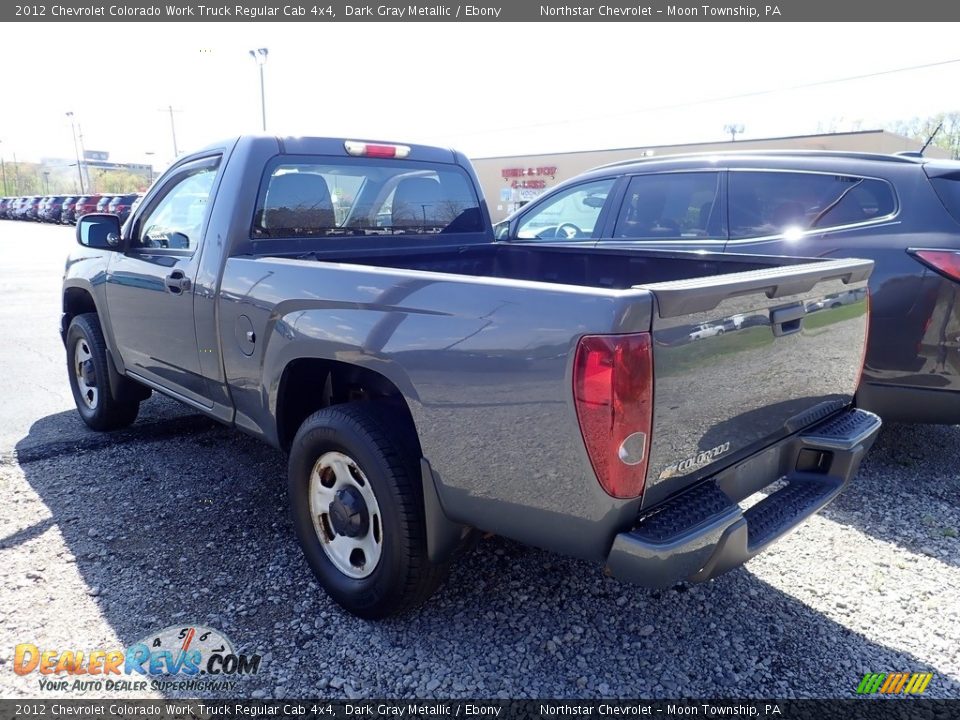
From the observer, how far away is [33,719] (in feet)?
7.54

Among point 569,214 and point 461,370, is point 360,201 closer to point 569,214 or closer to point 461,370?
point 461,370

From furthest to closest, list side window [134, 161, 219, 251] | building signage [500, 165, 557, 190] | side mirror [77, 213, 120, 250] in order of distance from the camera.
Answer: building signage [500, 165, 557, 190] → side mirror [77, 213, 120, 250] → side window [134, 161, 219, 251]

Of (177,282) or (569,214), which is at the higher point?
(569,214)

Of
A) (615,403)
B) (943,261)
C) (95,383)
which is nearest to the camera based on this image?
(615,403)

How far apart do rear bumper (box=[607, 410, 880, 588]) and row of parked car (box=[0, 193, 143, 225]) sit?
29.6 m

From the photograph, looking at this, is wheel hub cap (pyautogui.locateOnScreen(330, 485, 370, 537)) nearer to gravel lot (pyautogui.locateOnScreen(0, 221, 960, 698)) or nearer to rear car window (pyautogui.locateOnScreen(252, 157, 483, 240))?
gravel lot (pyautogui.locateOnScreen(0, 221, 960, 698))

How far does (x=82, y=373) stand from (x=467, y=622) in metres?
3.78

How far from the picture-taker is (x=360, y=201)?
390 centimetres

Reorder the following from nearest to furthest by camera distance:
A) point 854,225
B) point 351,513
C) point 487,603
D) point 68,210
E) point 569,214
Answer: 1. point 351,513
2. point 487,603
3. point 854,225
4. point 569,214
5. point 68,210

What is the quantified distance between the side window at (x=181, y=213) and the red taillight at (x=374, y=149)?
0.72m

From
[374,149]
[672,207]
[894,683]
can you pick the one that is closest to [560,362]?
[894,683]

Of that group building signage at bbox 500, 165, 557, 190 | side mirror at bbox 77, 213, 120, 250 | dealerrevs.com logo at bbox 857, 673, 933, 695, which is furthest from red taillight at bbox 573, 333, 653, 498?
building signage at bbox 500, 165, 557, 190

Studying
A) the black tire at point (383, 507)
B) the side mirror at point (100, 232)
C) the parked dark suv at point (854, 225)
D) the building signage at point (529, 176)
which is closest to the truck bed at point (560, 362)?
the black tire at point (383, 507)

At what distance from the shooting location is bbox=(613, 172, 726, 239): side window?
498 centimetres
